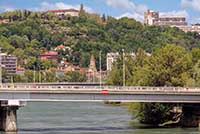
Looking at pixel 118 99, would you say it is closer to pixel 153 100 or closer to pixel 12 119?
pixel 153 100

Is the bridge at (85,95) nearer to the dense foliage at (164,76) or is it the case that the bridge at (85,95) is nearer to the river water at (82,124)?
the river water at (82,124)

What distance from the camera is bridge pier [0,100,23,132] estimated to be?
73062 mm

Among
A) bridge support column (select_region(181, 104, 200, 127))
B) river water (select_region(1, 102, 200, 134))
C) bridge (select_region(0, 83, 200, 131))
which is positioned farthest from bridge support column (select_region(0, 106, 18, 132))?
bridge support column (select_region(181, 104, 200, 127))

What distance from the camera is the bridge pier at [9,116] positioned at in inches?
2876

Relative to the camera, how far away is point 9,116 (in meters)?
73.4

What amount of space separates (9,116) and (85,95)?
26.9 feet

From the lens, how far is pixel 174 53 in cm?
8619

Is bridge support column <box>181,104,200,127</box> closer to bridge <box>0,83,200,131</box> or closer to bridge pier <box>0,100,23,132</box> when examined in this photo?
bridge <box>0,83,200,131</box>

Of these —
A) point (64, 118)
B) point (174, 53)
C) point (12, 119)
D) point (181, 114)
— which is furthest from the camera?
point (64, 118)

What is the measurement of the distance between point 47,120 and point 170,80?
15316 mm

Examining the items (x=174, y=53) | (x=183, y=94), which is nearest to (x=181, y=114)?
(x=183, y=94)

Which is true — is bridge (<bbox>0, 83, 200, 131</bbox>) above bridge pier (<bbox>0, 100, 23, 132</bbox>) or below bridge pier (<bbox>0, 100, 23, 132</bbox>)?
above

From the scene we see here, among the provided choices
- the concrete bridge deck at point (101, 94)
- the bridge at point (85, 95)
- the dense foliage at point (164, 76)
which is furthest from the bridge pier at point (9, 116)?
the dense foliage at point (164, 76)

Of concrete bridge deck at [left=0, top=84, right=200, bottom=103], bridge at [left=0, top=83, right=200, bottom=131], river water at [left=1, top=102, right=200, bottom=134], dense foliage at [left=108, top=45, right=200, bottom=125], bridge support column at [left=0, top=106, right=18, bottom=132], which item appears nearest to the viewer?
bridge support column at [left=0, top=106, right=18, bottom=132]
